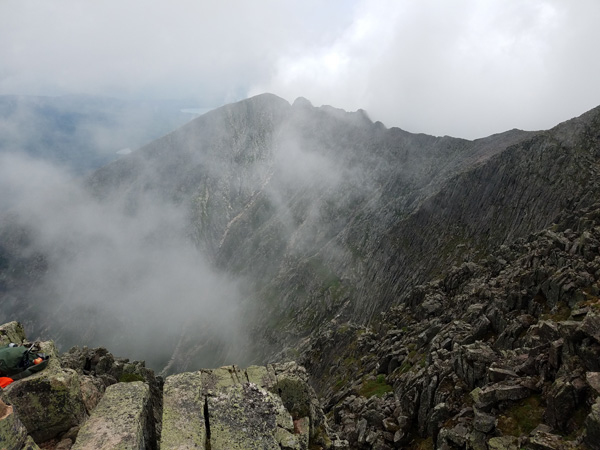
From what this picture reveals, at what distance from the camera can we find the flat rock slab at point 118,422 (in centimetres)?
1409

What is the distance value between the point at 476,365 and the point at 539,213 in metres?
80.7

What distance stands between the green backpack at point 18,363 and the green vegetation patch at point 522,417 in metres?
26.7

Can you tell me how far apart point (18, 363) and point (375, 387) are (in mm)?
48212

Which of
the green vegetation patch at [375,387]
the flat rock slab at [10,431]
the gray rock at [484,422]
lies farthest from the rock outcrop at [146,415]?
the green vegetation patch at [375,387]

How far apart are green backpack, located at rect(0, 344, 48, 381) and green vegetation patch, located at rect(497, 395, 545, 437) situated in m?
26.7

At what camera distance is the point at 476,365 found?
3062 centimetres

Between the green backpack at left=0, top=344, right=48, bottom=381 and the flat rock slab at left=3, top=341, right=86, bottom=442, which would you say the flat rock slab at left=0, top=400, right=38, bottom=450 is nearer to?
the flat rock slab at left=3, top=341, right=86, bottom=442

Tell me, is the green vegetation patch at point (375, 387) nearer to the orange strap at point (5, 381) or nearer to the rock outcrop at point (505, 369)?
the rock outcrop at point (505, 369)

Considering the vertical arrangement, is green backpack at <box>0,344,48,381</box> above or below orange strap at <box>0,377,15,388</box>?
above

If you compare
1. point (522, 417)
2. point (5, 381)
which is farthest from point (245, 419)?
point (522, 417)

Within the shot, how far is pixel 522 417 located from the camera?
22.8 metres

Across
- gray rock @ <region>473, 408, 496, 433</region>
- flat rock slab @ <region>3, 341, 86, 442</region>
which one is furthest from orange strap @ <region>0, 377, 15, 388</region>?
gray rock @ <region>473, 408, 496, 433</region>

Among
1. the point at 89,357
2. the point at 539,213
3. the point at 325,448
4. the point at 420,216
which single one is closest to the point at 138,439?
the point at 325,448

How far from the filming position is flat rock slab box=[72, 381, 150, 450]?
14.1 metres
